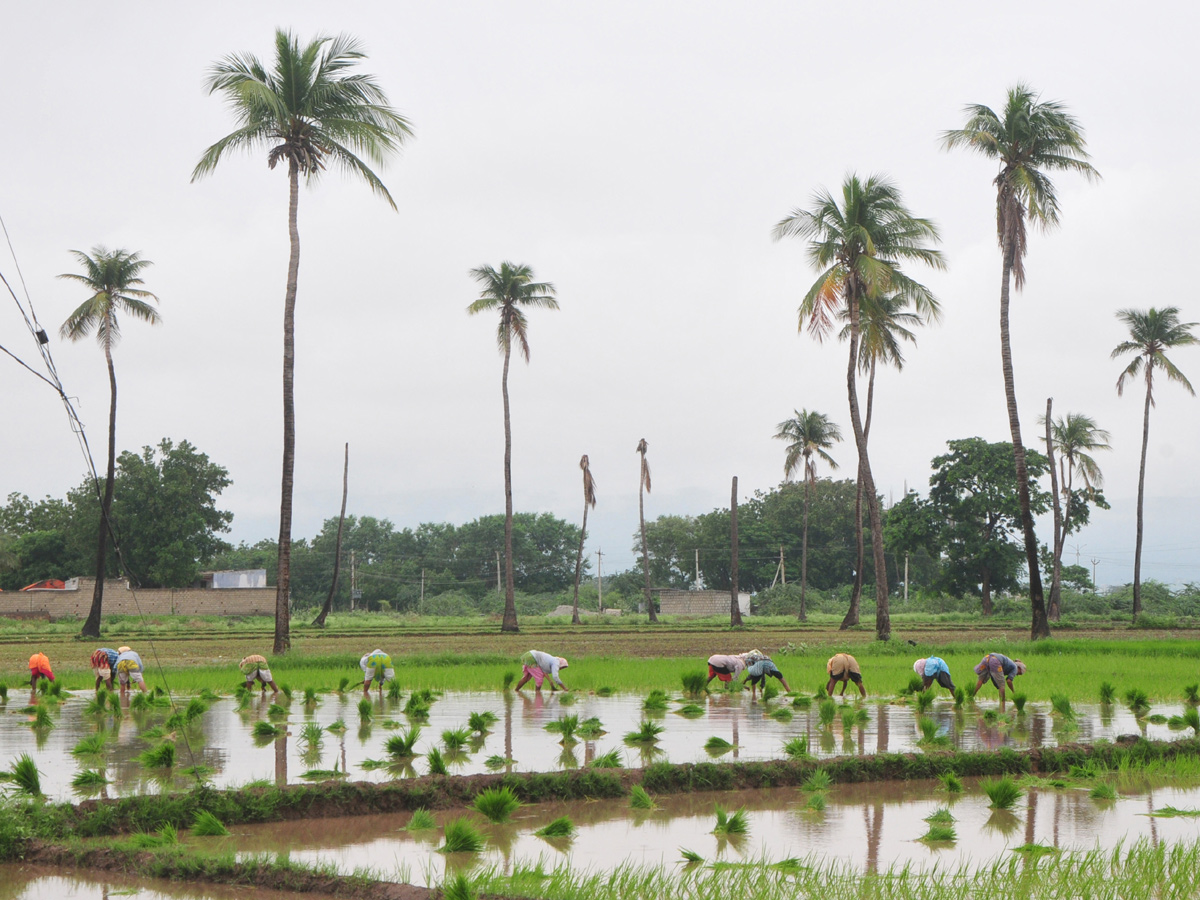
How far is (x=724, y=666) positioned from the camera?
1756 centimetres

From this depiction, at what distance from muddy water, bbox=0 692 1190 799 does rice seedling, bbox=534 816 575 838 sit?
2265 mm

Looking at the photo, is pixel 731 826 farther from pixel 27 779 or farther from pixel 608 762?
pixel 27 779

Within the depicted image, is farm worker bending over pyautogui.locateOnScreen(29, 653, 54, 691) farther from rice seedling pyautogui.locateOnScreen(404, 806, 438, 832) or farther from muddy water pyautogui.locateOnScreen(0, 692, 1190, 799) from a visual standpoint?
rice seedling pyautogui.locateOnScreen(404, 806, 438, 832)

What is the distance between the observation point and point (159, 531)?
2655 inches

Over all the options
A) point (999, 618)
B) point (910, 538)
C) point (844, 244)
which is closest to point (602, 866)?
point (844, 244)

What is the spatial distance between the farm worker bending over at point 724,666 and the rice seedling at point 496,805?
9.69 metres

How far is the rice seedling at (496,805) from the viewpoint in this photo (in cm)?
796

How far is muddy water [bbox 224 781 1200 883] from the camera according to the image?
698 centimetres

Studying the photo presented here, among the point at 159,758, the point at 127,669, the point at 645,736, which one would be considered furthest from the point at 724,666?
the point at 159,758

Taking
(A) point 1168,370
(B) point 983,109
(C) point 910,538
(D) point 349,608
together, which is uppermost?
(B) point 983,109

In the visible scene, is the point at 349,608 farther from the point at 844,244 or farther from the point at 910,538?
the point at 844,244

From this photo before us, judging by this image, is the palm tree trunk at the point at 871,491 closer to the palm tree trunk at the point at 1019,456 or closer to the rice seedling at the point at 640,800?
the palm tree trunk at the point at 1019,456

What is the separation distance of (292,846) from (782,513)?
88.4 m

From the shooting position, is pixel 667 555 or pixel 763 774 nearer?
pixel 763 774
